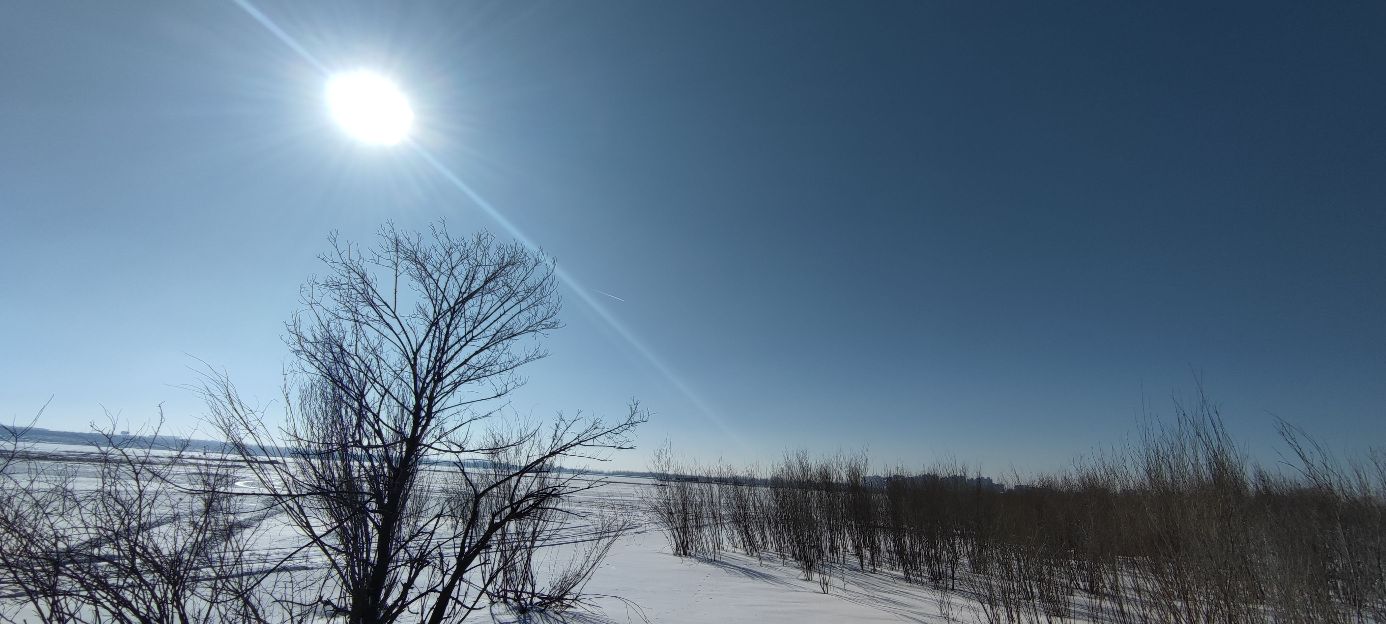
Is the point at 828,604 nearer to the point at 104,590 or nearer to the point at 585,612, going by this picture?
the point at 585,612

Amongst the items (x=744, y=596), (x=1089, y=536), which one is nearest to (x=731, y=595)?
(x=744, y=596)

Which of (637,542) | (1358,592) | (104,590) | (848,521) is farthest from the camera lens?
(637,542)

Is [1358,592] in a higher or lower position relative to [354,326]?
lower

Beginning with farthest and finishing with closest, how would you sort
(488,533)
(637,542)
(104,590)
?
(637,542)
(488,533)
(104,590)

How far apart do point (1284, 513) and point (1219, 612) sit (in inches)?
169

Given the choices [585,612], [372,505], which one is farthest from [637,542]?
[372,505]

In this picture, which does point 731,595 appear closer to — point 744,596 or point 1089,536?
point 744,596

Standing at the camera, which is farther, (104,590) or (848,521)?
(848,521)

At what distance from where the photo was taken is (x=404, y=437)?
4.28 meters

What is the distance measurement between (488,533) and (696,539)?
10.8 meters

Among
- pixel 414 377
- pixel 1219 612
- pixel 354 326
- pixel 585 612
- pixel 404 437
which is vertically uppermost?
pixel 354 326

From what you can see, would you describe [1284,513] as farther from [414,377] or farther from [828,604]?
[414,377]

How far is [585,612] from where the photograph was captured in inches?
285

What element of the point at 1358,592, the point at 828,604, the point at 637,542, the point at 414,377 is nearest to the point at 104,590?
the point at 414,377
